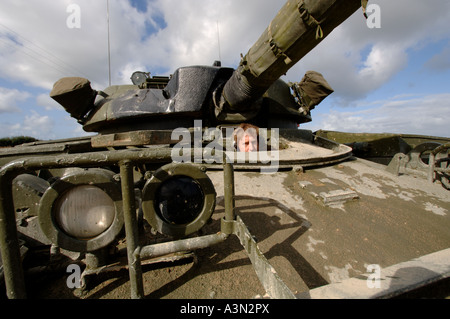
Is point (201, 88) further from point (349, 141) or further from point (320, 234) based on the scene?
point (349, 141)

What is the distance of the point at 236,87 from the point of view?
3.14m

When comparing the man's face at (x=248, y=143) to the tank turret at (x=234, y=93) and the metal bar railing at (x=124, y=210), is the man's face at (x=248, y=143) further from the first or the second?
the metal bar railing at (x=124, y=210)

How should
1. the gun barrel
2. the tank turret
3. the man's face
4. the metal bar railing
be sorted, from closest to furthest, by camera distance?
the metal bar railing → the gun barrel → the tank turret → the man's face

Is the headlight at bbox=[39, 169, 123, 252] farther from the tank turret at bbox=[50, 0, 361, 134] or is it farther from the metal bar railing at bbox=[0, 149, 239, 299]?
the tank turret at bbox=[50, 0, 361, 134]

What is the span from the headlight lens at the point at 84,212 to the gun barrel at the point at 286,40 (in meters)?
2.16

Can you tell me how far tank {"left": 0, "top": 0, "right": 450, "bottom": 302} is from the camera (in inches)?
49.7

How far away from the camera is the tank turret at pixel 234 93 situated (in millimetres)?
2154

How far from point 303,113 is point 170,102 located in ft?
8.45

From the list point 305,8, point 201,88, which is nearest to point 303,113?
point 201,88

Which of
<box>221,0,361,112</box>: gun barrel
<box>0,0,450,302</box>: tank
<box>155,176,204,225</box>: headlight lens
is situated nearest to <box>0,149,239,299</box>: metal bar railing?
<box>0,0,450,302</box>: tank

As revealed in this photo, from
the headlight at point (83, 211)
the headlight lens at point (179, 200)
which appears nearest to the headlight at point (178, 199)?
the headlight lens at point (179, 200)

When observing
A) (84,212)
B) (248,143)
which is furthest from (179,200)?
(248,143)

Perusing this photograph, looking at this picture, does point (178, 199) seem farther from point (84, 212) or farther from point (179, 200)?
point (84, 212)

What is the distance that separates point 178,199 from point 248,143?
191cm
